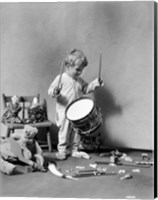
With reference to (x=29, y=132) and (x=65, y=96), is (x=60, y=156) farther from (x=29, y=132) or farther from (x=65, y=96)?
(x=65, y=96)

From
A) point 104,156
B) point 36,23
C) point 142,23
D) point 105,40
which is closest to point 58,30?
point 36,23

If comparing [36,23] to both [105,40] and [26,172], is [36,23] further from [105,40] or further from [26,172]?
[26,172]

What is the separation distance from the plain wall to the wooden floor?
0.21 m

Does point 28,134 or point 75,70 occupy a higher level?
point 75,70

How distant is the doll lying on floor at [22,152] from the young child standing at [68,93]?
0.13m

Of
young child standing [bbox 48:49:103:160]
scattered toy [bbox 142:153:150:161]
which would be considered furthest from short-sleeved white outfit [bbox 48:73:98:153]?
scattered toy [bbox 142:153:150:161]

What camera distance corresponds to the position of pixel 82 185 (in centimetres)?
209

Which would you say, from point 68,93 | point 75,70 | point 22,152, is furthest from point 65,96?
point 22,152

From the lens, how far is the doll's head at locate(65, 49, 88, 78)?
218cm

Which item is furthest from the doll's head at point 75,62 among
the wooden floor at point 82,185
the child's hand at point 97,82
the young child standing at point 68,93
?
the wooden floor at point 82,185

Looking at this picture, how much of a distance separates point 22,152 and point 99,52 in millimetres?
733

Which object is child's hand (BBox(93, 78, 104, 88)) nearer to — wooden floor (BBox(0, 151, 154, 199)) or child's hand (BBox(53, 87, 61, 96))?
child's hand (BBox(53, 87, 61, 96))

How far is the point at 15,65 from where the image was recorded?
2.23m

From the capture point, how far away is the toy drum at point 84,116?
7.00ft
